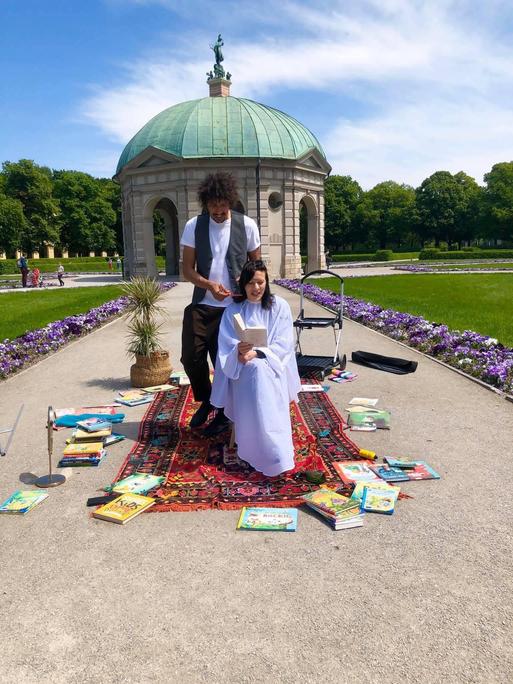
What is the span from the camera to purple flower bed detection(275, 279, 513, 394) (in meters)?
8.01

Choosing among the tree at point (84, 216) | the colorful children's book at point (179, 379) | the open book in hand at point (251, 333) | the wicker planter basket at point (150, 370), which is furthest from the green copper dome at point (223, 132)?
the tree at point (84, 216)

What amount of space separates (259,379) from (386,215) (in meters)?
80.0

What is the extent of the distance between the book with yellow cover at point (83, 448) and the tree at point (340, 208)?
239ft

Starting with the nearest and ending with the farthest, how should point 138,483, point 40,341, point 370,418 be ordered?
point 138,483 < point 370,418 < point 40,341

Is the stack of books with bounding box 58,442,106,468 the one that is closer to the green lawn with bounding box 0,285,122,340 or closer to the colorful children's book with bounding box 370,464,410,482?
the colorful children's book with bounding box 370,464,410,482

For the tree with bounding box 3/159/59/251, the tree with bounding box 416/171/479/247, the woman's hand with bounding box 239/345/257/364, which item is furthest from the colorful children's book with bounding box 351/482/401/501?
the tree with bounding box 416/171/479/247

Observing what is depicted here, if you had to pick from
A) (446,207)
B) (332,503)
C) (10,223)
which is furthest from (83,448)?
(446,207)

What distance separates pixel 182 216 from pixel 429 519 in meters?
30.1

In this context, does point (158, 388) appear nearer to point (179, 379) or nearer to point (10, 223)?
point (179, 379)

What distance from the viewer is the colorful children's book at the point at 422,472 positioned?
4750mm

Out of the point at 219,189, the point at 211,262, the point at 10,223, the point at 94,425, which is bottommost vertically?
the point at 94,425

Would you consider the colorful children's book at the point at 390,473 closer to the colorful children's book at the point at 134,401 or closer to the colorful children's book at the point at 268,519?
the colorful children's book at the point at 268,519

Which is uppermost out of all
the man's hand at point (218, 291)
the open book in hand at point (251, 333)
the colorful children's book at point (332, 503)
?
the man's hand at point (218, 291)

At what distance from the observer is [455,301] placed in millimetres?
18547
